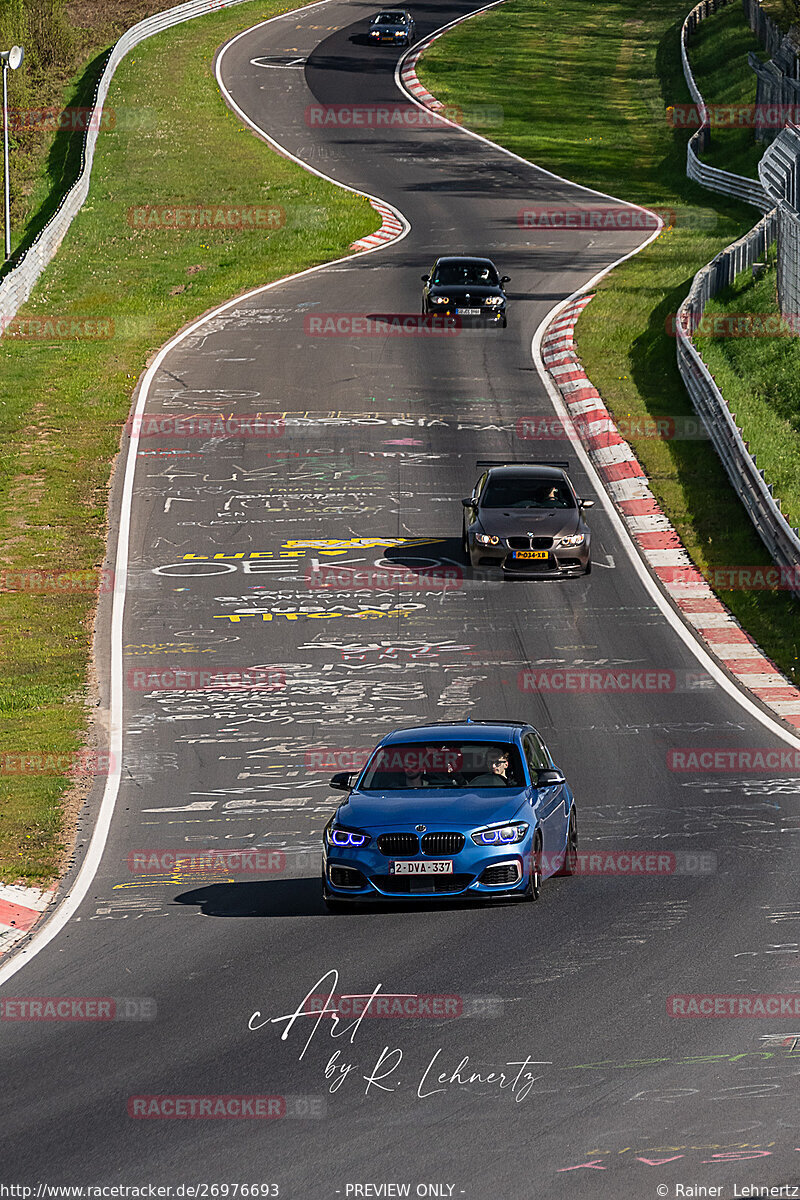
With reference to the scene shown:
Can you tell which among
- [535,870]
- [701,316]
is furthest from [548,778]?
[701,316]

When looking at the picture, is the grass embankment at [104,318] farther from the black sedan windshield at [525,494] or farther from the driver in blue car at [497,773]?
the black sedan windshield at [525,494]

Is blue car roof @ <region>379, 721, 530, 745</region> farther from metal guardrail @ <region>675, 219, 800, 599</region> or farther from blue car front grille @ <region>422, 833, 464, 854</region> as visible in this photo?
metal guardrail @ <region>675, 219, 800, 599</region>

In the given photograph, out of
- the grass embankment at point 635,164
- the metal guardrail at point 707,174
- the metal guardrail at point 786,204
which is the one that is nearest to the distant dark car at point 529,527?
the grass embankment at point 635,164

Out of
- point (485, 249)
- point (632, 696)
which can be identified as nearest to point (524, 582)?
point (632, 696)

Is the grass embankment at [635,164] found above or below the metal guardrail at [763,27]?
below

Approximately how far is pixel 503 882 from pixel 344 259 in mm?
37936

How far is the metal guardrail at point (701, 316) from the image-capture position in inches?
1006

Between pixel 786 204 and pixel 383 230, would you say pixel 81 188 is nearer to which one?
pixel 383 230

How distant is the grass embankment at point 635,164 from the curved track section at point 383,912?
1684 mm

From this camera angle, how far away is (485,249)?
4859 centimetres

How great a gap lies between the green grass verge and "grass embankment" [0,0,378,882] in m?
11.6

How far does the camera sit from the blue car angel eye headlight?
1276 centimetres

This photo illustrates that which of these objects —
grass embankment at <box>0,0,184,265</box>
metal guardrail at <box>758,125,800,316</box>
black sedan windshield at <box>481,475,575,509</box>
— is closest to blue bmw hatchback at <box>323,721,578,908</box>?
black sedan windshield at <box>481,475,575,509</box>

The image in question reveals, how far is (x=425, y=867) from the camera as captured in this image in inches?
498
